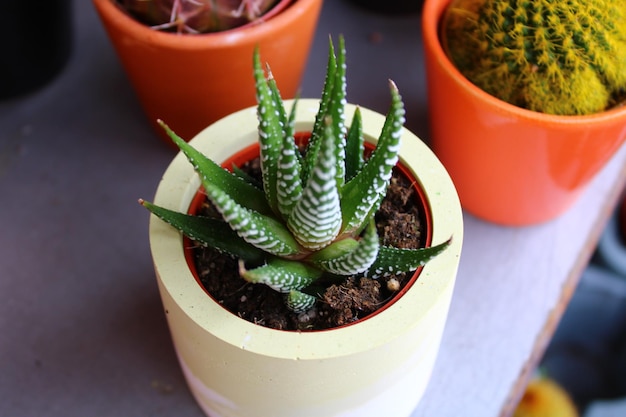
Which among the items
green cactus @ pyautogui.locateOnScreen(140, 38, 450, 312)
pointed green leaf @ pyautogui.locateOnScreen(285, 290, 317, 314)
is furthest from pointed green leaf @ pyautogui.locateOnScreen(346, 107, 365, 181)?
pointed green leaf @ pyautogui.locateOnScreen(285, 290, 317, 314)

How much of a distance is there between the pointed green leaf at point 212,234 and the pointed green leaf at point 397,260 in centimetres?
8

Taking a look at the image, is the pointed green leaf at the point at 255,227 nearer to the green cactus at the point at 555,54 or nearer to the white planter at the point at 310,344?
the white planter at the point at 310,344

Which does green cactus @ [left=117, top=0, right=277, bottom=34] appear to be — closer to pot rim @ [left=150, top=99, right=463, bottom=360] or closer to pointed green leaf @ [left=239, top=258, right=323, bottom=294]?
pot rim @ [left=150, top=99, right=463, bottom=360]

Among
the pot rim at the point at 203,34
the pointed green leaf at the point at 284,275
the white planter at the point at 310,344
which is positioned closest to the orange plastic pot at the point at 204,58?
the pot rim at the point at 203,34

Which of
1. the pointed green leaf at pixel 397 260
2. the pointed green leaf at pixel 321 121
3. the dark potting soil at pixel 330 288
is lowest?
the dark potting soil at pixel 330 288

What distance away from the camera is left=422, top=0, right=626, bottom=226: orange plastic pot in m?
0.55

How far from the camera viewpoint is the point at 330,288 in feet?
1.47

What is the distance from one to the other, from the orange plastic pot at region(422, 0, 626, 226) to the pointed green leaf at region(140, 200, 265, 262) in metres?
0.25

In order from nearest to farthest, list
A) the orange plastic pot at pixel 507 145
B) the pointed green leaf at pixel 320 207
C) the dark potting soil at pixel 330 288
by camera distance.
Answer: the pointed green leaf at pixel 320 207
the dark potting soil at pixel 330 288
the orange plastic pot at pixel 507 145

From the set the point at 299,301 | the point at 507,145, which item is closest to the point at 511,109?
the point at 507,145

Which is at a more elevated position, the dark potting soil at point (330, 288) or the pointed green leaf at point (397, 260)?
the pointed green leaf at point (397, 260)

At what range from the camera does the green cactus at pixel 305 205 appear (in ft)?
1.22

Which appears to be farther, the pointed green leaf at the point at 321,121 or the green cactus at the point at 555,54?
the green cactus at the point at 555,54

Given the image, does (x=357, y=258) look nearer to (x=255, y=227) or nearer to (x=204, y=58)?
(x=255, y=227)
